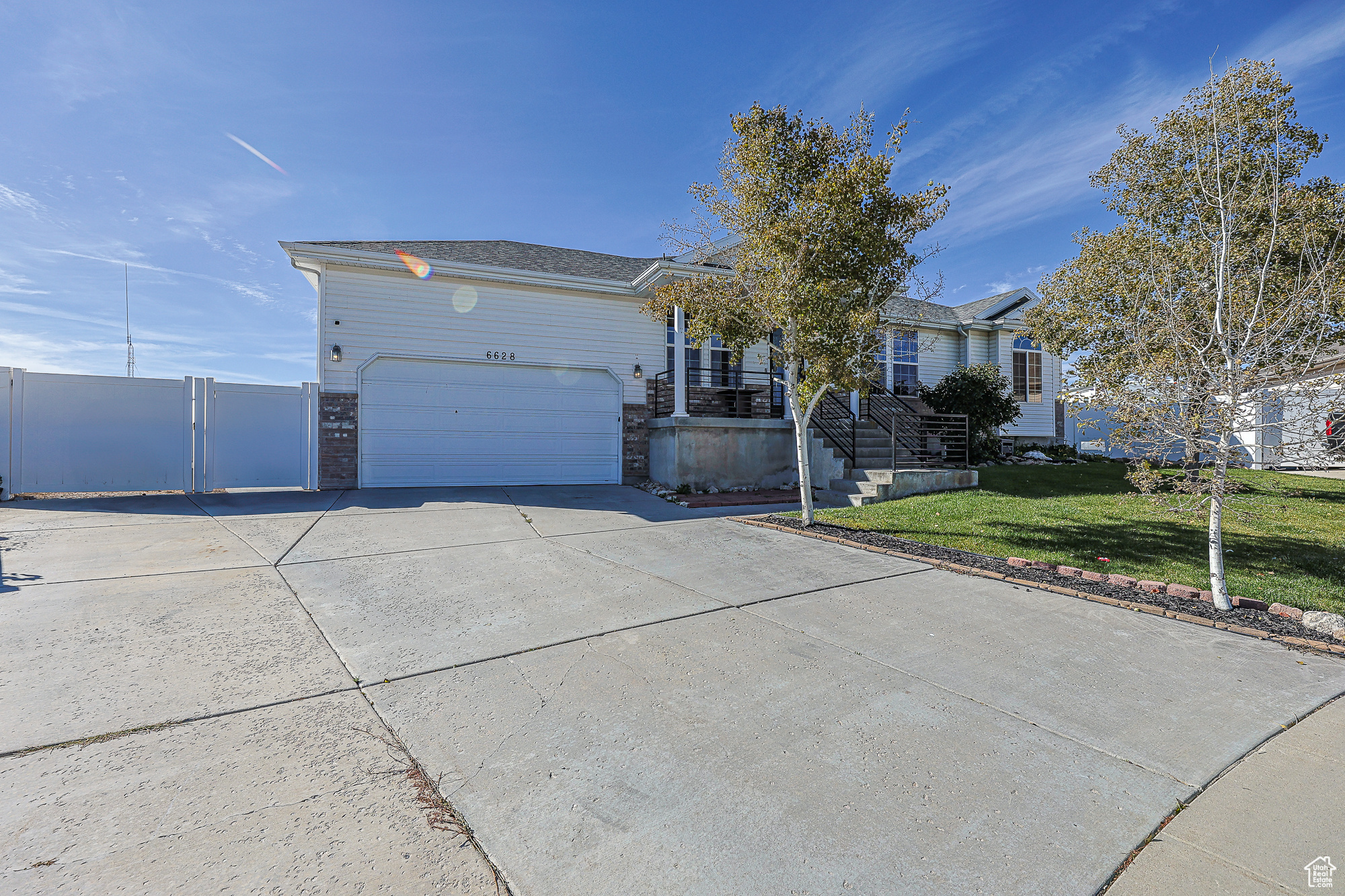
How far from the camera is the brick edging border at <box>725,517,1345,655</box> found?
150 inches

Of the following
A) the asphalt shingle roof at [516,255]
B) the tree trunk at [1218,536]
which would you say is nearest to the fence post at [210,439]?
the asphalt shingle roof at [516,255]

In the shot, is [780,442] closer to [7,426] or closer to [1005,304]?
[1005,304]

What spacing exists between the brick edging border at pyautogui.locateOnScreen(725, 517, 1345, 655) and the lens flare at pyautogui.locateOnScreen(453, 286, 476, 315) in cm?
834

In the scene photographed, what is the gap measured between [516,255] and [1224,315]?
40.4 ft

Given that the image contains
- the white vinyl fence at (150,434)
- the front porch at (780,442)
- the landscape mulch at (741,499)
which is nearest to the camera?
the white vinyl fence at (150,434)

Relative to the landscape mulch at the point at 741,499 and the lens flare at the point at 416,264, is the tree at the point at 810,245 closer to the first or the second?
the landscape mulch at the point at 741,499

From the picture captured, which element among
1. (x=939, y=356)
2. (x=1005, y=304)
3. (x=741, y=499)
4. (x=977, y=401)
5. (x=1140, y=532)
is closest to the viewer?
(x=1140, y=532)

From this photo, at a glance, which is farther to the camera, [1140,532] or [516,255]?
[516,255]

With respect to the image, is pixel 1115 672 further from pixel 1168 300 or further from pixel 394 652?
pixel 394 652

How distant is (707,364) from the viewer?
13.9 metres

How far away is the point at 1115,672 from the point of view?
336 centimetres

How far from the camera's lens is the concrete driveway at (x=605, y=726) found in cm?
185

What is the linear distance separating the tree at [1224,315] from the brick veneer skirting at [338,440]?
11.5 meters

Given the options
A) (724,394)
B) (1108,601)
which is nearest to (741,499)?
(724,394)
